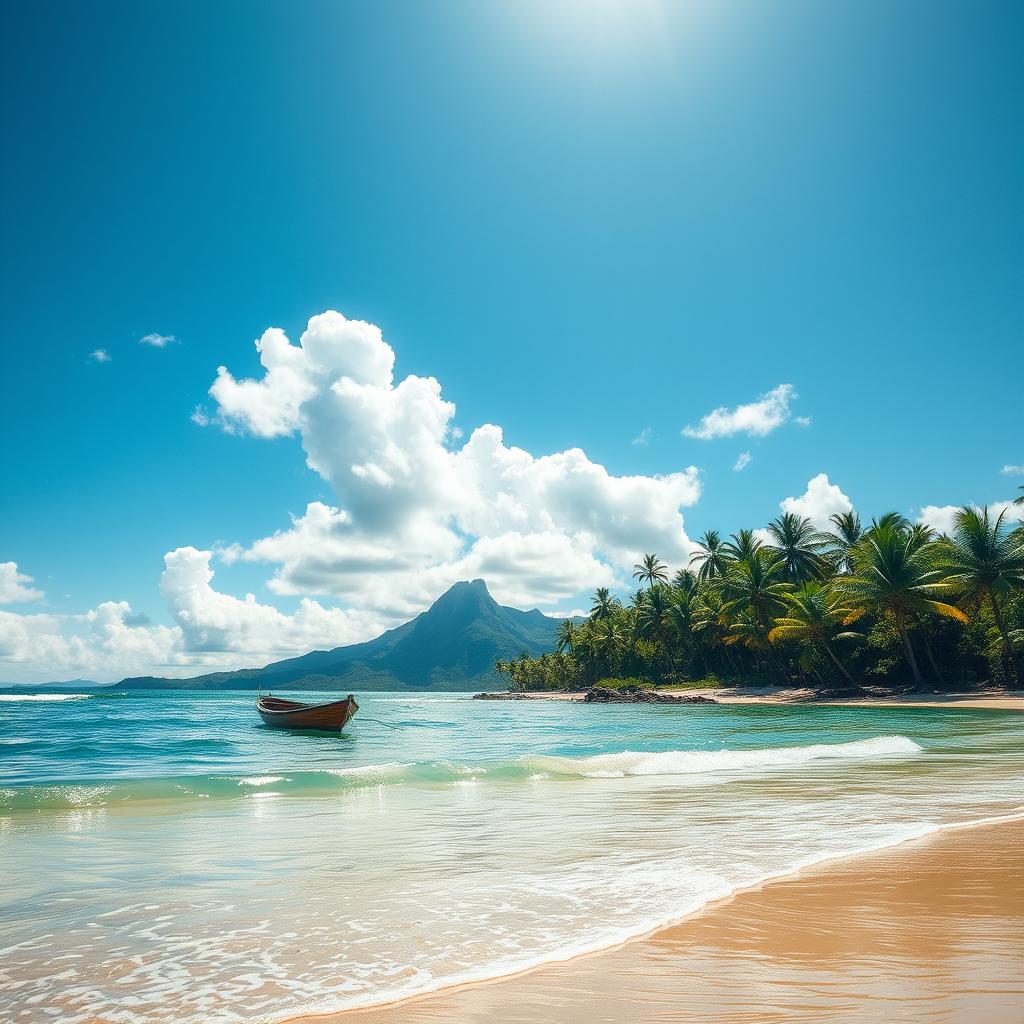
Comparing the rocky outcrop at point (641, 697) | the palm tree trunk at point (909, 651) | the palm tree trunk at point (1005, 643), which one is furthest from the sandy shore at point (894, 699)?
the rocky outcrop at point (641, 697)

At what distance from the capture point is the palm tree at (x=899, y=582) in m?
39.1

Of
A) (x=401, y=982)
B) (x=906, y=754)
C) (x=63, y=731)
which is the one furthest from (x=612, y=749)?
(x=63, y=731)

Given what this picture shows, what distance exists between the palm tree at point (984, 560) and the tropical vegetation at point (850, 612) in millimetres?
58

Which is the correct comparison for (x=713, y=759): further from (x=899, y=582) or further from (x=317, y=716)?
(x=899, y=582)

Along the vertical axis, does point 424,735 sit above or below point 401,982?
below

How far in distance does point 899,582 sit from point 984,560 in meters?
4.47

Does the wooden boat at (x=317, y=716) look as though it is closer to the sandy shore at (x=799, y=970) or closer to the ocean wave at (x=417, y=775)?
the ocean wave at (x=417, y=775)

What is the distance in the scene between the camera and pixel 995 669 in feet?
137

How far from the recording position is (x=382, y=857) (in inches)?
256

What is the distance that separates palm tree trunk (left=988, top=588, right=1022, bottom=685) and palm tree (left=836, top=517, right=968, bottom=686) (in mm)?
1603

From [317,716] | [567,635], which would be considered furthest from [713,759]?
[567,635]

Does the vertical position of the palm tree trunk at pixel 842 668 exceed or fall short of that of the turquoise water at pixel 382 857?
it falls short

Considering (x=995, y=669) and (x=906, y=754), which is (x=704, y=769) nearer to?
(x=906, y=754)

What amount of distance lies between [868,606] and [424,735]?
3050 cm
